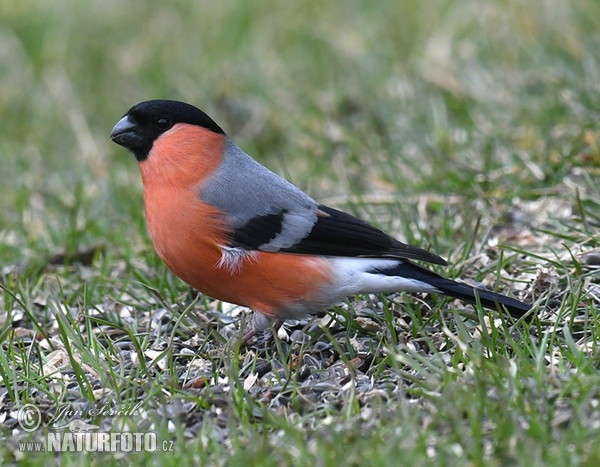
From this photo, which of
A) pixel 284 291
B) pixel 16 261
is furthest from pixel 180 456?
pixel 16 261

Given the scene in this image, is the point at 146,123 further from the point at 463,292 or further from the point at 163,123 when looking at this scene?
the point at 463,292

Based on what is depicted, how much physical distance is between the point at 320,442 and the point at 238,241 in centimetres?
125

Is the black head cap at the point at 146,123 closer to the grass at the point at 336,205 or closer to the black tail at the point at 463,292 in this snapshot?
the grass at the point at 336,205

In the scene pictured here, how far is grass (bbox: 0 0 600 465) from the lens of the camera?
2.97 m

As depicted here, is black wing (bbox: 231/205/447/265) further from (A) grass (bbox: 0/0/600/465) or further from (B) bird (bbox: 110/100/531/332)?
(A) grass (bbox: 0/0/600/465)

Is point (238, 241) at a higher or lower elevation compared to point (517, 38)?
lower

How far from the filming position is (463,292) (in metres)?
3.64

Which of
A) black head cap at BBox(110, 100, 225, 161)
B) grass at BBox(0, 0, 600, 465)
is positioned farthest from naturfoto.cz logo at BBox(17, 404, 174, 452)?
black head cap at BBox(110, 100, 225, 161)

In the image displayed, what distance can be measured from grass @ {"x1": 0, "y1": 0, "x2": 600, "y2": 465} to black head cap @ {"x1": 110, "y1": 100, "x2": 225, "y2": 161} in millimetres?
687

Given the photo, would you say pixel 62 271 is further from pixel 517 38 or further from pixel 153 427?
pixel 517 38

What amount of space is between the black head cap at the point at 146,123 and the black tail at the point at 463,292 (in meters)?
1.14

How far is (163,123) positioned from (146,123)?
74mm

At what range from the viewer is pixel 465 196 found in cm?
528

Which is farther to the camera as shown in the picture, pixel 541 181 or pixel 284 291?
pixel 541 181
